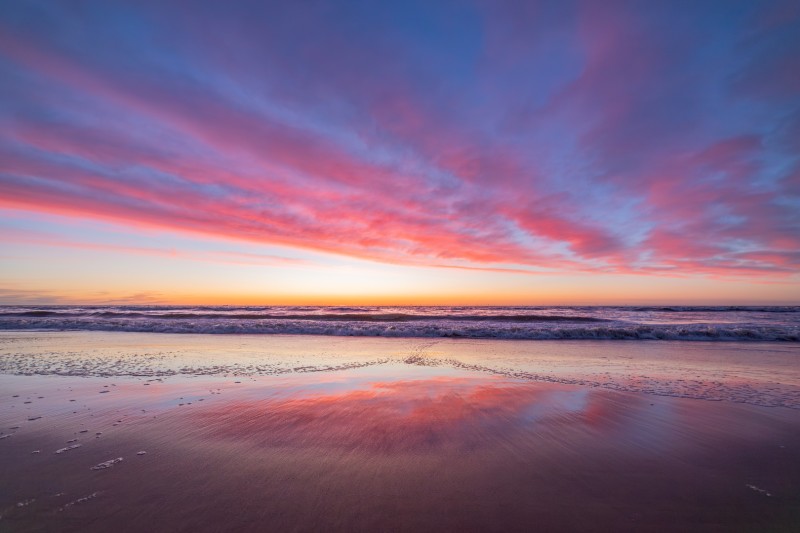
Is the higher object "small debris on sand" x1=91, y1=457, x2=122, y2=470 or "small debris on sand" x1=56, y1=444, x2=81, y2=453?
"small debris on sand" x1=91, y1=457, x2=122, y2=470

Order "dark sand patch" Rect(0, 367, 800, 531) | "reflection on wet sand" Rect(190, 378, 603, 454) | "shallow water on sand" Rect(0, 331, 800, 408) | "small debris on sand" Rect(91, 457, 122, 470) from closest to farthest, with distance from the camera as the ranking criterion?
"dark sand patch" Rect(0, 367, 800, 531), "small debris on sand" Rect(91, 457, 122, 470), "reflection on wet sand" Rect(190, 378, 603, 454), "shallow water on sand" Rect(0, 331, 800, 408)

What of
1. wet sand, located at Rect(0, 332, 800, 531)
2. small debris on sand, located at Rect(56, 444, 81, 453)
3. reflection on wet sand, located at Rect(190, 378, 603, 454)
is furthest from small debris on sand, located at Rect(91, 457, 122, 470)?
reflection on wet sand, located at Rect(190, 378, 603, 454)

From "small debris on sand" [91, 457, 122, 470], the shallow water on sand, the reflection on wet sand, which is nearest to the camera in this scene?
"small debris on sand" [91, 457, 122, 470]

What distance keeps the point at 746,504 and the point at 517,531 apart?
214 centimetres

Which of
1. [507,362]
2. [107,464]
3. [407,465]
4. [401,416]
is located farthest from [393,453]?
[507,362]

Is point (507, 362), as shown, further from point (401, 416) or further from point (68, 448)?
point (68, 448)

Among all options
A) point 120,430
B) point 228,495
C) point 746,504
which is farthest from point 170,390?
point 746,504

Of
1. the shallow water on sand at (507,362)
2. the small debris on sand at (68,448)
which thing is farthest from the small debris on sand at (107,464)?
the shallow water on sand at (507,362)

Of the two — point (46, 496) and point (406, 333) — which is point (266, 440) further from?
point (406, 333)

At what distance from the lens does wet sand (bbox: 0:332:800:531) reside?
284cm

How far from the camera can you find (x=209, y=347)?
1354 centimetres

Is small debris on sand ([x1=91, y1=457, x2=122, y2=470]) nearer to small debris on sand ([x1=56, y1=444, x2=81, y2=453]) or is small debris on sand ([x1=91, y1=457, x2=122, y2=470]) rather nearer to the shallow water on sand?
small debris on sand ([x1=56, y1=444, x2=81, y2=453])

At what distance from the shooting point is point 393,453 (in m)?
4.10

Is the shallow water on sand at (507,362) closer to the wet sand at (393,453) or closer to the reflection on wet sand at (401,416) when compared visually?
the wet sand at (393,453)
